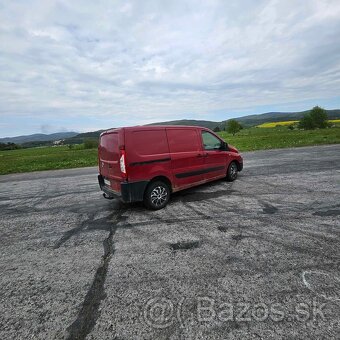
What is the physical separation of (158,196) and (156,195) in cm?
6

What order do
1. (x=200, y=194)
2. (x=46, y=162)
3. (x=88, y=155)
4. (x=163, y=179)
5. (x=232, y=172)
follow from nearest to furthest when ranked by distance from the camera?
1. (x=163, y=179)
2. (x=200, y=194)
3. (x=232, y=172)
4. (x=46, y=162)
5. (x=88, y=155)

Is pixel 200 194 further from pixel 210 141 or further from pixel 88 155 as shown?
pixel 88 155

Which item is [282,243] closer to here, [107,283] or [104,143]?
[107,283]

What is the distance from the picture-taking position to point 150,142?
5.54m

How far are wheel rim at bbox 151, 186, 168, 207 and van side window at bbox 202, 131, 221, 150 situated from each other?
1.97 m

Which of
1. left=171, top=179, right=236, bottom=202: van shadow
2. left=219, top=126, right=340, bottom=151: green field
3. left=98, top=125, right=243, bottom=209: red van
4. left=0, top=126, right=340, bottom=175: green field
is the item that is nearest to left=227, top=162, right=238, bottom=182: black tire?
left=171, top=179, right=236, bottom=202: van shadow

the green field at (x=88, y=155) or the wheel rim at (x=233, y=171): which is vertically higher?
the wheel rim at (x=233, y=171)

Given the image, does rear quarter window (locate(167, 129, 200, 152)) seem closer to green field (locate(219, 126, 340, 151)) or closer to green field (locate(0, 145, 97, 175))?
green field (locate(0, 145, 97, 175))

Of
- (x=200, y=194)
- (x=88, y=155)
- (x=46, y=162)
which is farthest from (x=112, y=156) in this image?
(x=88, y=155)

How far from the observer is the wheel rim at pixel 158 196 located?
554cm

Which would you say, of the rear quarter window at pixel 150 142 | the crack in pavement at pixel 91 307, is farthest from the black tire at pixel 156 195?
the crack in pavement at pixel 91 307

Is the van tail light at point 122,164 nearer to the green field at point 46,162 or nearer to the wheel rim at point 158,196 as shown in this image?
the wheel rim at point 158,196

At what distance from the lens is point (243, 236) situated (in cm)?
392

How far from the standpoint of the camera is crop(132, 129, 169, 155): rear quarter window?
5.30 metres
